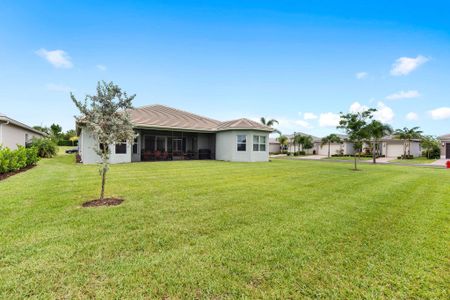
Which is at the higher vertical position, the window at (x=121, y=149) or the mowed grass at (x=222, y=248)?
the window at (x=121, y=149)

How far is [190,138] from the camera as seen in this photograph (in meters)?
22.0

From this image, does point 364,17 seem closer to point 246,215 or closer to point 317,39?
point 317,39

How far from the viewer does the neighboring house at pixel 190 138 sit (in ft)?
60.7

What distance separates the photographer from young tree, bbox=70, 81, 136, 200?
17.7 feet

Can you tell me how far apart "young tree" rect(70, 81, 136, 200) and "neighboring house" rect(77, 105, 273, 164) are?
11.6 metres

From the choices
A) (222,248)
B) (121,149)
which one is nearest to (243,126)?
(121,149)

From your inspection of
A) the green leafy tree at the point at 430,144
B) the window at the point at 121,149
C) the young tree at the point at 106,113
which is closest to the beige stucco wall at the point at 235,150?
the window at the point at 121,149

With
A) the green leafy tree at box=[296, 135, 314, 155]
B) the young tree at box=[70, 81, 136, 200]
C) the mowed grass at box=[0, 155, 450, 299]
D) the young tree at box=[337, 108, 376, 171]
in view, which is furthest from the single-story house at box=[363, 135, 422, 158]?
the young tree at box=[70, 81, 136, 200]

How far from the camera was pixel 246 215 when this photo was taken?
484 cm

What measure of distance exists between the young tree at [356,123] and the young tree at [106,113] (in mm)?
14582

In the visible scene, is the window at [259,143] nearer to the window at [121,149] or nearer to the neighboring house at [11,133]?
the window at [121,149]

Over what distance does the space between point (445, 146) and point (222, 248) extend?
40266mm

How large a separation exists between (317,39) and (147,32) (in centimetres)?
1287

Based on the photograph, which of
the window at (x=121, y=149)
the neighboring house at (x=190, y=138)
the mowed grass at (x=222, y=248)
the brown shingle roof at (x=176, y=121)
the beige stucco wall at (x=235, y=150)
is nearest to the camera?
the mowed grass at (x=222, y=248)
